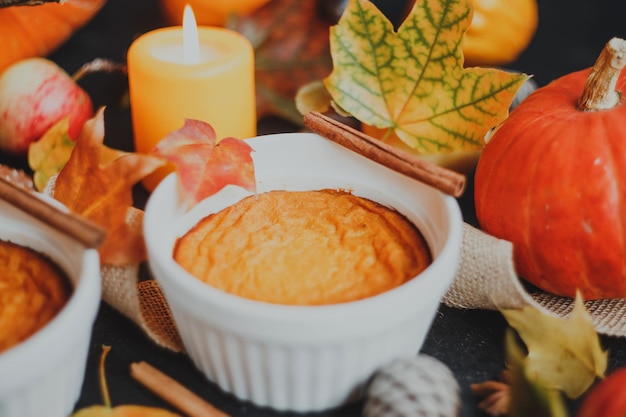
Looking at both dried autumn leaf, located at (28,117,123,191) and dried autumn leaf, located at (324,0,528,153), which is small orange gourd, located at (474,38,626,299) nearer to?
dried autumn leaf, located at (324,0,528,153)

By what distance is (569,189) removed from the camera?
2.90 feet

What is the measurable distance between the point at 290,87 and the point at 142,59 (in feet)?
1.17

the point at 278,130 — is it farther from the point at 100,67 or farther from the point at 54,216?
the point at 54,216

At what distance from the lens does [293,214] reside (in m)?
0.91

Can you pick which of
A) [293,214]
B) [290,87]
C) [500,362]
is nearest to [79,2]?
[290,87]

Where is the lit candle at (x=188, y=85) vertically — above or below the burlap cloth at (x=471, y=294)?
above

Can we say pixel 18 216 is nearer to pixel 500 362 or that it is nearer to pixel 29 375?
pixel 29 375

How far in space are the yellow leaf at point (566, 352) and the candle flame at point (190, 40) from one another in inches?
22.6

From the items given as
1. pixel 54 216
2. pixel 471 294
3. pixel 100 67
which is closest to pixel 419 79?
pixel 471 294

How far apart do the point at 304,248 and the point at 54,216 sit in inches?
10.7

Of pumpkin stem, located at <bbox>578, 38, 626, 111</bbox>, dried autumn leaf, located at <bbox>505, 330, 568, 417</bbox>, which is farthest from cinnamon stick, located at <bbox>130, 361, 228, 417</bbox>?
pumpkin stem, located at <bbox>578, 38, 626, 111</bbox>

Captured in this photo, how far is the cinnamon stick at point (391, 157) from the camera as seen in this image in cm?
83

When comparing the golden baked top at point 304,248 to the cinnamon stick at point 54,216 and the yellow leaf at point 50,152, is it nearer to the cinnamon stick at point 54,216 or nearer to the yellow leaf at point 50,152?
the cinnamon stick at point 54,216

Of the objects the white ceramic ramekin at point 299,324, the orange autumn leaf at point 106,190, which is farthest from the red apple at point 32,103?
the white ceramic ramekin at point 299,324
